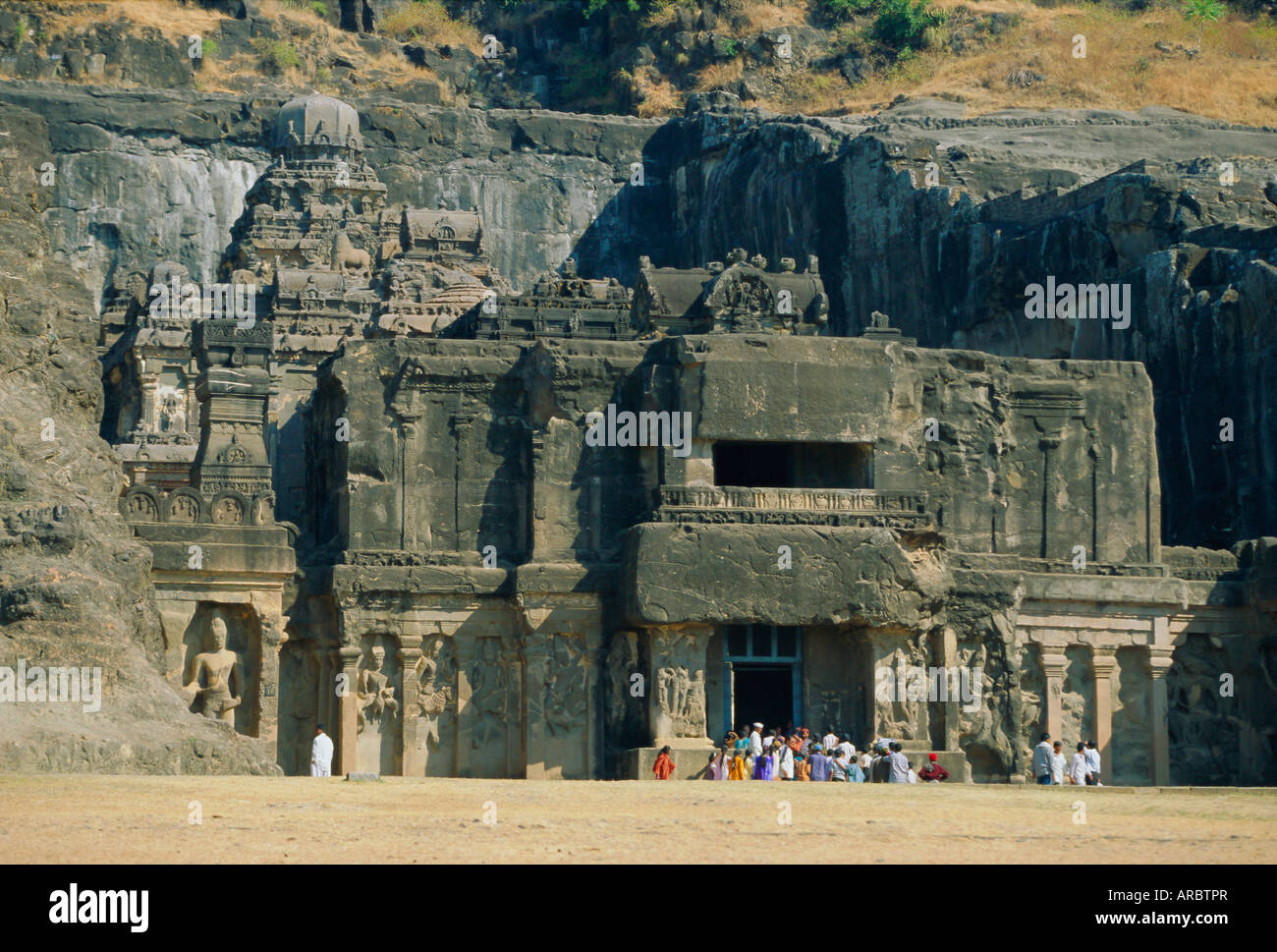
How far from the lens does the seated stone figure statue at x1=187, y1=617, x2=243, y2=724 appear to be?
42500mm

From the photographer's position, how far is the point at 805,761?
136 feet

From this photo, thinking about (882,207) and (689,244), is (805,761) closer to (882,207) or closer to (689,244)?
(882,207)

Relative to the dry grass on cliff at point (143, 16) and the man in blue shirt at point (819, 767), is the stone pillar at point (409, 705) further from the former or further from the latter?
the dry grass on cliff at point (143, 16)

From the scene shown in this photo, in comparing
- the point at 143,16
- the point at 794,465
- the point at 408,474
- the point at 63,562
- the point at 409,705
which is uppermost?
the point at 143,16

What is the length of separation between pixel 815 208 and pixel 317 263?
16.8 metres

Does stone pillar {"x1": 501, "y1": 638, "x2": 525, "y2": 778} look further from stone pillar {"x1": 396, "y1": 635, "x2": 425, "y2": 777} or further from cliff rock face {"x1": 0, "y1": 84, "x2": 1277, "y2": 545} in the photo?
cliff rock face {"x1": 0, "y1": 84, "x2": 1277, "y2": 545}

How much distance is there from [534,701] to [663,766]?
3.79m

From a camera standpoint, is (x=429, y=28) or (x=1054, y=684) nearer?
(x=1054, y=684)

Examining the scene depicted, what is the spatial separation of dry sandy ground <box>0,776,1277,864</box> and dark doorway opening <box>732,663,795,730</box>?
41.6 ft

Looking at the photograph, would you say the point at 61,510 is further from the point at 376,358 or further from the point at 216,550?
the point at 376,358

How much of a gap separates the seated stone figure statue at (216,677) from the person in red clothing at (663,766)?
7.10m

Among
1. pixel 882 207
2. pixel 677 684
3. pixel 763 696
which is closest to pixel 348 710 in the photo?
pixel 677 684

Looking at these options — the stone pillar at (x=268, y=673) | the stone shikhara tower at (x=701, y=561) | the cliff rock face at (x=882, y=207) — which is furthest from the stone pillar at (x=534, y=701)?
the cliff rock face at (x=882, y=207)

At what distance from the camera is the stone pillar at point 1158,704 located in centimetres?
4788
